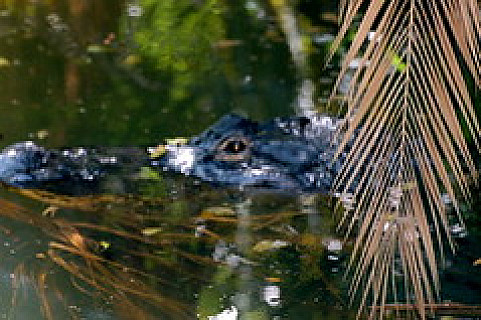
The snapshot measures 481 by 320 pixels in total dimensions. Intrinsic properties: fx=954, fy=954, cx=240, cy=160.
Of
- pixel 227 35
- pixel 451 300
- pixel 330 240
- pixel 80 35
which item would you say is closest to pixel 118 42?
pixel 80 35

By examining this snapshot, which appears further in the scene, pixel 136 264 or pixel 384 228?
pixel 136 264

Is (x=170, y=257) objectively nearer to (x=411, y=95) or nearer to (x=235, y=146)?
(x=235, y=146)

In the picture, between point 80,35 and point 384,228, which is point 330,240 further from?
point 80,35

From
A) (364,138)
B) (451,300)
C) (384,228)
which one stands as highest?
(364,138)

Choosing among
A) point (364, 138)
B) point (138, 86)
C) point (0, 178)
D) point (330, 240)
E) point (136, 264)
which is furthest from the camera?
point (138, 86)

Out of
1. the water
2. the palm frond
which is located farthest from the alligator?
the palm frond

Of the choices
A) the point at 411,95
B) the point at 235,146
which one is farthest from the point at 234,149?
the point at 411,95
